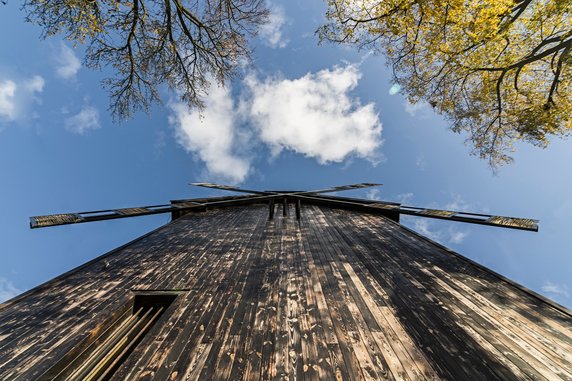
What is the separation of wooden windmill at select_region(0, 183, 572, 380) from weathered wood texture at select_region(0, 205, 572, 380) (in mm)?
24

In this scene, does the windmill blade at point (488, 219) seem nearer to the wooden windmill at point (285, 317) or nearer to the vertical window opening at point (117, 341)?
the wooden windmill at point (285, 317)

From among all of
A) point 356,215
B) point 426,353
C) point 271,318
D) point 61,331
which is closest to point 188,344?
point 271,318

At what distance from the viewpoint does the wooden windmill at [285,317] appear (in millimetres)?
3459

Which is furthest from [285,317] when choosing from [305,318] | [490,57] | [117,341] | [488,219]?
[490,57]

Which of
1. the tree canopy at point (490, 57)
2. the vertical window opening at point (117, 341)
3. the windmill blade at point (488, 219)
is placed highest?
the tree canopy at point (490, 57)

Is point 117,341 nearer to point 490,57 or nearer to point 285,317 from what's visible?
point 285,317

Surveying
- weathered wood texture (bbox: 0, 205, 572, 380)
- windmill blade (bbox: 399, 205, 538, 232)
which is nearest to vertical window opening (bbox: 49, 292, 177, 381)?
weathered wood texture (bbox: 0, 205, 572, 380)

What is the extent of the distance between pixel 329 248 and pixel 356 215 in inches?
182

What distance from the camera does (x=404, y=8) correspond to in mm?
9102

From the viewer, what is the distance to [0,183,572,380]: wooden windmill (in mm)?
3459

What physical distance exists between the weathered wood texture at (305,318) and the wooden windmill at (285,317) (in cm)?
2

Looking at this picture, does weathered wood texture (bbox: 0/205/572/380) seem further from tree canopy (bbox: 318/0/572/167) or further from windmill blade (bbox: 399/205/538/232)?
tree canopy (bbox: 318/0/572/167)

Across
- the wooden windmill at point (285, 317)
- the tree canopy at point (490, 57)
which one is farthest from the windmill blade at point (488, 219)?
the tree canopy at point (490, 57)

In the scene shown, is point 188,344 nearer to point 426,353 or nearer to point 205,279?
point 205,279
